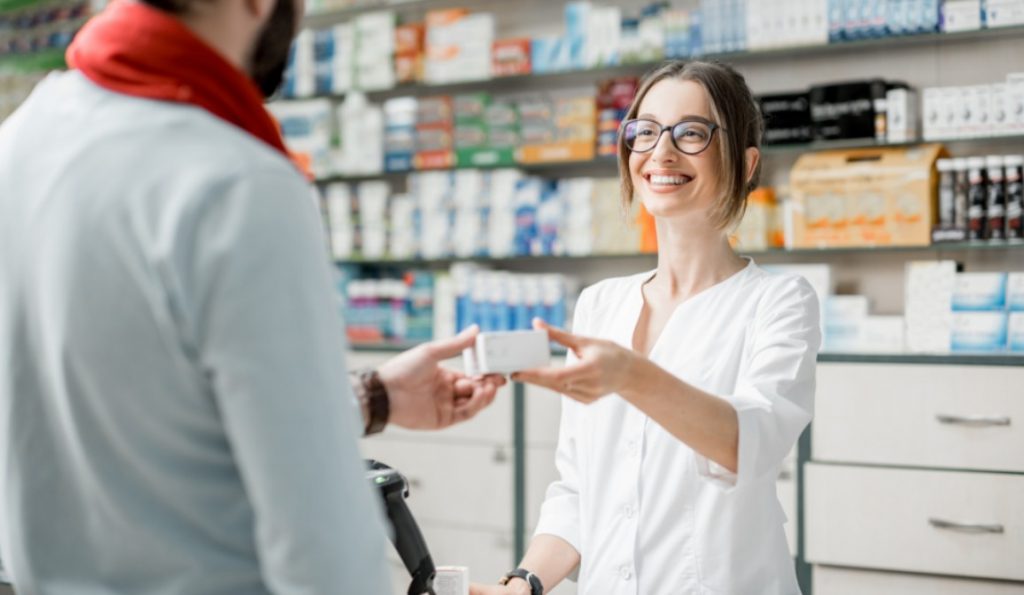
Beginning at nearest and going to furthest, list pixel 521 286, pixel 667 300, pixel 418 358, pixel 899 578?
pixel 418 358
pixel 667 300
pixel 899 578
pixel 521 286

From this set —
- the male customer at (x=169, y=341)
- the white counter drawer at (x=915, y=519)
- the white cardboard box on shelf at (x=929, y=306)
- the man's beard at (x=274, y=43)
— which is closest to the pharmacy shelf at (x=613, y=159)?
the white cardboard box on shelf at (x=929, y=306)

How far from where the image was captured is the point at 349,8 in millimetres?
4652

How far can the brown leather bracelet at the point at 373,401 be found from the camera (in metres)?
1.18

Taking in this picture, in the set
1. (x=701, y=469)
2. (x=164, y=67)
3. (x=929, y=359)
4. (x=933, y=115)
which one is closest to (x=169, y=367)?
(x=164, y=67)

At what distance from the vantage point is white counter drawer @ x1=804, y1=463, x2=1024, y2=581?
3.16 meters

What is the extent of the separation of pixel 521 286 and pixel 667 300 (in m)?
2.28

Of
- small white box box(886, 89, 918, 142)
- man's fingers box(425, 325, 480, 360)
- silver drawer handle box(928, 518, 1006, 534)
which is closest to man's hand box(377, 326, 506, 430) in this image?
man's fingers box(425, 325, 480, 360)

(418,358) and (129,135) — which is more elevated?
(129,135)

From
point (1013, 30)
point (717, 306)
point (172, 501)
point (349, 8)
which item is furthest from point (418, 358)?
point (349, 8)

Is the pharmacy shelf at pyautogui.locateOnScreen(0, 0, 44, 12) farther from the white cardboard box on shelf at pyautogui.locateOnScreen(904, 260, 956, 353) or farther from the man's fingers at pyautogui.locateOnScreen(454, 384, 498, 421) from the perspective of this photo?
the man's fingers at pyautogui.locateOnScreen(454, 384, 498, 421)

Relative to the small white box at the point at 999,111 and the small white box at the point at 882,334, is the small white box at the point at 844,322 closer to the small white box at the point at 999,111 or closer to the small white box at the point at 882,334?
the small white box at the point at 882,334

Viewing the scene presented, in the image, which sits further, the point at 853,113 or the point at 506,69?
the point at 506,69

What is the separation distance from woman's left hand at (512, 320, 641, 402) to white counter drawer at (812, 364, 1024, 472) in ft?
7.50

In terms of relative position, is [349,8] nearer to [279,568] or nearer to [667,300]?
[667,300]
